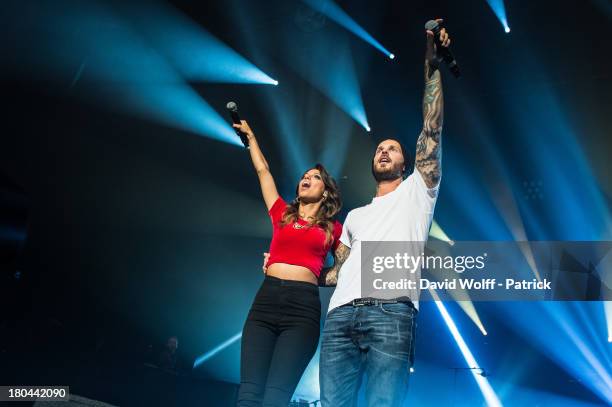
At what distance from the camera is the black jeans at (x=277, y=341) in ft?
7.86

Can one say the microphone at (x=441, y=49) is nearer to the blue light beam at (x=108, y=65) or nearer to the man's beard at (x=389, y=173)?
the man's beard at (x=389, y=173)

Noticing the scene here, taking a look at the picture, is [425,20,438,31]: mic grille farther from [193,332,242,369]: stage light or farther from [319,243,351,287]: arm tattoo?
[193,332,242,369]: stage light

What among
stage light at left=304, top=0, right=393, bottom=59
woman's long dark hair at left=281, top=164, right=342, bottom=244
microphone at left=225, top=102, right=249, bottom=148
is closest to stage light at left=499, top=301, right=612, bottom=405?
stage light at left=304, top=0, right=393, bottom=59

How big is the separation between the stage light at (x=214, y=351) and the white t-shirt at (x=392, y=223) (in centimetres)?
810

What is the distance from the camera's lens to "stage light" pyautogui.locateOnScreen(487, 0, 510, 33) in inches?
248

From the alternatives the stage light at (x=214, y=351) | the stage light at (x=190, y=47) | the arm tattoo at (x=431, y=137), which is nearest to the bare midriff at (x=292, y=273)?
the arm tattoo at (x=431, y=137)

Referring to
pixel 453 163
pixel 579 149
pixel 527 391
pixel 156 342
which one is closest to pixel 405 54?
pixel 453 163

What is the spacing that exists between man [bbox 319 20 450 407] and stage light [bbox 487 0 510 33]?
4.21 m

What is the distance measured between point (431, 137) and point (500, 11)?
4472mm

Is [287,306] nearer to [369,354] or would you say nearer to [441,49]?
[369,354]

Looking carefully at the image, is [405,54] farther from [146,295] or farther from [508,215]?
[146,295]

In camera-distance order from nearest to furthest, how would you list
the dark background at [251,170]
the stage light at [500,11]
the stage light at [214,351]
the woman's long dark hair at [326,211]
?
the woman's long dark hair at [326,211] < the stage light at [500,11] < the dark background at [251,170] < the stage light at [214,351]

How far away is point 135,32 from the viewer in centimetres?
738

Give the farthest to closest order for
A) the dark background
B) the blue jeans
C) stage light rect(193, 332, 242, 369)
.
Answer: stage light rect(193, 332, 242, 369), the dark background, the blue jeans
